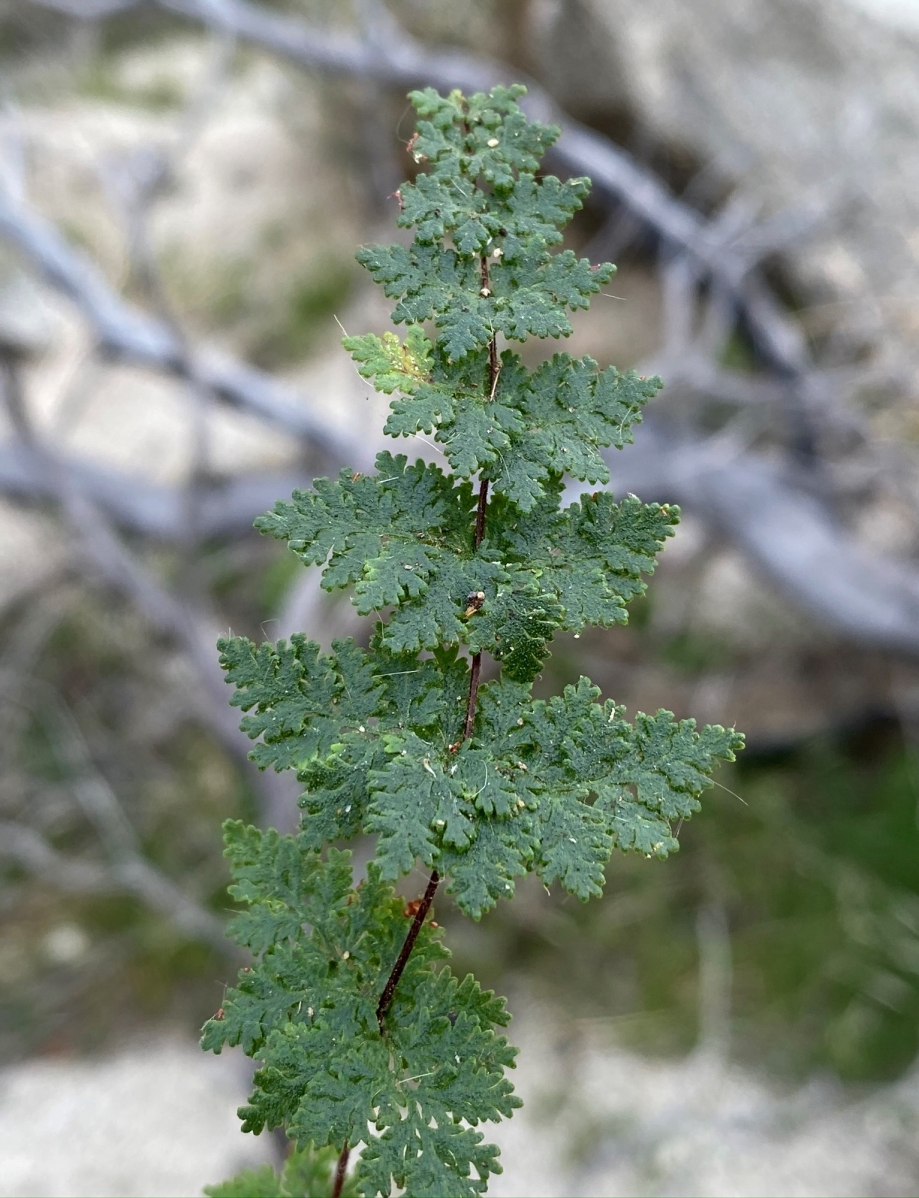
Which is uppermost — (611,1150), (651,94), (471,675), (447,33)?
(447,33)

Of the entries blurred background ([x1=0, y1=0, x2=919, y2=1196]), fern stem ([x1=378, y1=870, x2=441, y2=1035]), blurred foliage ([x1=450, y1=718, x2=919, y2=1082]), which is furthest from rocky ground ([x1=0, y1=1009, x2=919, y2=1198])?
fern stem ([x1=378, y1=870, x2=441, y2=1035])

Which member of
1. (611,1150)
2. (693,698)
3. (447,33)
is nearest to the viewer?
(611,1150)

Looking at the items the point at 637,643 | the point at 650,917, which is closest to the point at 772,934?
the point at 650,917

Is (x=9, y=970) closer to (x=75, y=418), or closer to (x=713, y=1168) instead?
(x=713, y=1168)

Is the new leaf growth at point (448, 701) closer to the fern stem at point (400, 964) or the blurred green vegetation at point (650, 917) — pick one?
the fern stem at point (400, 964)

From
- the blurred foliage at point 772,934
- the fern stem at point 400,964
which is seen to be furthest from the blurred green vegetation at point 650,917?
the fern stem at point 400,964

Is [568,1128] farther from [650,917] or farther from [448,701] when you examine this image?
[448,701]

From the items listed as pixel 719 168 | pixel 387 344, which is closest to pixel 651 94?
pixel 719 168
